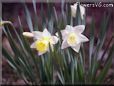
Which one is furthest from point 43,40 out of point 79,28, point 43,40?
point 79,28

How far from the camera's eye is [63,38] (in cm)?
112

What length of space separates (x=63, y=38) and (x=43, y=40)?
0.07 metres

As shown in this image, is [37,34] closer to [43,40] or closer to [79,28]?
[43,40]

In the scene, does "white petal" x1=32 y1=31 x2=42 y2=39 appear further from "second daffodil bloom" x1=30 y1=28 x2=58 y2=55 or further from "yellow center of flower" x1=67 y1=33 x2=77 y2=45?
"yellow center of flower" x1=67 y1=33 x2=77 y2=45

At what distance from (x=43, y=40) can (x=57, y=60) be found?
84 millimetres

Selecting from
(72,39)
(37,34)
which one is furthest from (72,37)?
(37,34)

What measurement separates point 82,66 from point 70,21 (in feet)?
0.53

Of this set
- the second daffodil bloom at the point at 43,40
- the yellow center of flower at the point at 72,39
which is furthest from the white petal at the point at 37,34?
the yellow center of flower at the point at 72,39

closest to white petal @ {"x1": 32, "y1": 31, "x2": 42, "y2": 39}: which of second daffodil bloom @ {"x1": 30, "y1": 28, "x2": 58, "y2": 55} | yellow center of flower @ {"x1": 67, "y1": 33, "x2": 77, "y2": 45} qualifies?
second daffodil bloom @ {"x1": 30, "y1": 28, "x2": 58, "y2": 55}

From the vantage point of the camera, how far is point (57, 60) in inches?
43.4

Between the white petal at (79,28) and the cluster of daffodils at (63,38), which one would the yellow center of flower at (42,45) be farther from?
the white petal at (79,28)

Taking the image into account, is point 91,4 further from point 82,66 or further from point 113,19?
point 113,19

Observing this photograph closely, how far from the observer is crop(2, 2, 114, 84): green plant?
115 cm

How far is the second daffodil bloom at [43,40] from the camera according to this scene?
1.11 metres
